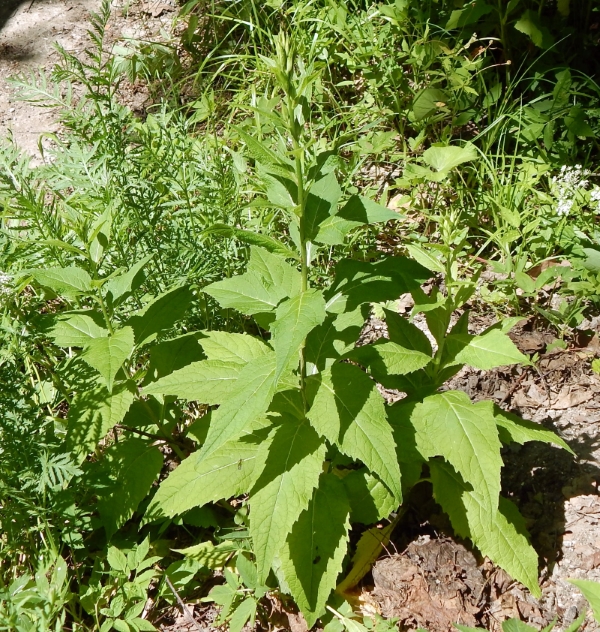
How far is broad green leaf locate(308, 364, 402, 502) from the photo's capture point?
6.12ft

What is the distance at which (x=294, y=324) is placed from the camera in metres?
1.75

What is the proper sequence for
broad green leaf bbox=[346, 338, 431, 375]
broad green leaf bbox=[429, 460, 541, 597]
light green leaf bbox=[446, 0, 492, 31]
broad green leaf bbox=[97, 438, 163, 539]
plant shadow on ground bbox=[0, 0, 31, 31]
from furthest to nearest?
plant shadow on ground bbox=[0, 0, 31, 31], light green leaf bbox=[446, 0, 492, 31], broad green leaf bbox=[97, 438, 163, 539], broad green leaf bbox=[429, 460, 541, 597], broad green leaf bbox=[346, 338, 431, 375]

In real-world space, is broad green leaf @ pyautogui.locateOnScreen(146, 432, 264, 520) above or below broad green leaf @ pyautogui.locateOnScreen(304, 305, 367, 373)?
below

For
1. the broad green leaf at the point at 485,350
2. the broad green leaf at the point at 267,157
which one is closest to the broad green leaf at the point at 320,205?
the broad green leaf at the point at 267,157

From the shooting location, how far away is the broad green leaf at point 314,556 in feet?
7.05

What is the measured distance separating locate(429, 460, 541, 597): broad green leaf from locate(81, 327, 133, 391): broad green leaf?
1.15 metres

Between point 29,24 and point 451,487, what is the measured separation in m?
5.21

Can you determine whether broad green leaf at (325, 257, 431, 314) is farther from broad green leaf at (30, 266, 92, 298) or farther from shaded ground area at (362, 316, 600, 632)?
shaded ground area at (362, 316, 600, 632)

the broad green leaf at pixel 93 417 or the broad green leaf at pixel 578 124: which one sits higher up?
the broad green leaf at pixel 93 417

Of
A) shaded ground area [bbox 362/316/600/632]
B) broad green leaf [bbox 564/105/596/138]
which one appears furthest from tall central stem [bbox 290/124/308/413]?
broad green leaf [bbox 564/105/596/138]

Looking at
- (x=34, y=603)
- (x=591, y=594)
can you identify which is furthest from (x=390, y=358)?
(x=34, y=603)

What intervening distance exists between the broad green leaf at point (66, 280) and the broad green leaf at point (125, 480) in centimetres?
63

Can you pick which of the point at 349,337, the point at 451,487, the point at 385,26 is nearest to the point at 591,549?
the point at 451,487

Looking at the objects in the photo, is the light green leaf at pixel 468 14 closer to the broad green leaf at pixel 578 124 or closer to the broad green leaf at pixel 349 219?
the broad green leaf at pixel 578 124
